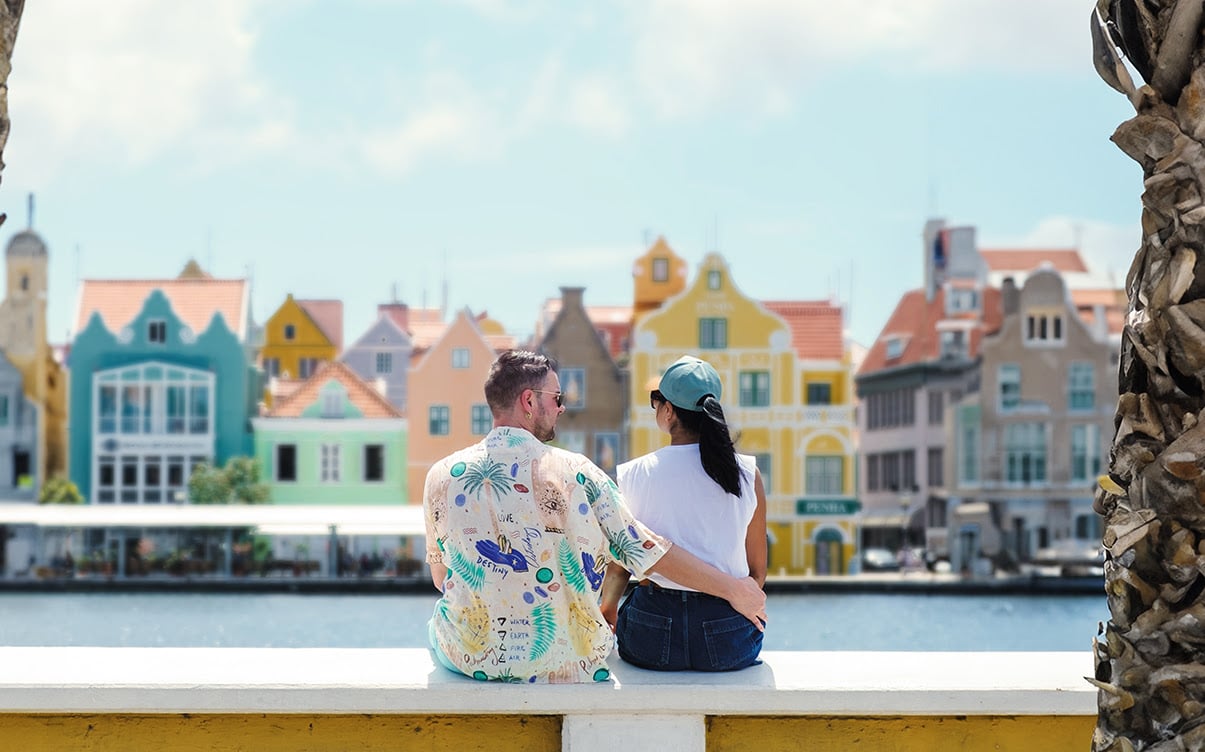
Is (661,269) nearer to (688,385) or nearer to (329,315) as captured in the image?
(329,315)

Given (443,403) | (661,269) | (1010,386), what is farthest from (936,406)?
(443,403)

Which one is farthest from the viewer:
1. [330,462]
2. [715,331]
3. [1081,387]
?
[330,462]

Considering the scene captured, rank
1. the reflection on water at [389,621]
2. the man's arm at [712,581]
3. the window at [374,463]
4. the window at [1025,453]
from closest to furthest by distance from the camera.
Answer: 1. the man's arm at [712,581]
2. the reflection on water at [389,621]
3. the window at [1025,453]
4. the window at [374,463]

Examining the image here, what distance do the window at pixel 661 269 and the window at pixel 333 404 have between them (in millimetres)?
9161

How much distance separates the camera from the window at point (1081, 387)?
4469cm

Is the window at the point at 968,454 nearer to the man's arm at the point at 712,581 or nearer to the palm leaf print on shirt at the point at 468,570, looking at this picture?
the man's arm at the point at 712,581

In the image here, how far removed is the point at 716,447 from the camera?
12.8 feet

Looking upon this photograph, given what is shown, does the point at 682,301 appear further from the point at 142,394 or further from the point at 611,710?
the point at 611,710

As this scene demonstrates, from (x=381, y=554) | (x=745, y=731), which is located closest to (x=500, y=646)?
(x=745, y=731)

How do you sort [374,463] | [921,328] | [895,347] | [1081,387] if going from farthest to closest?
[895,347], [921,328], [374,463], [1081,387]

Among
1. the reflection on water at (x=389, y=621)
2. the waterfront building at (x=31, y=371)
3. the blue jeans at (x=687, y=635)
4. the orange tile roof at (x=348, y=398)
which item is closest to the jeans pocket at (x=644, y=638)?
the blue jeans at (x=687, y=635)

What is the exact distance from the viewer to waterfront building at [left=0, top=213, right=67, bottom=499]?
45.1 meters

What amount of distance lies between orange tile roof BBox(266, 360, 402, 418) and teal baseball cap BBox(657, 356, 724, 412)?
4150 centimetres

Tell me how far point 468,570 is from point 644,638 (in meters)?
0.48
